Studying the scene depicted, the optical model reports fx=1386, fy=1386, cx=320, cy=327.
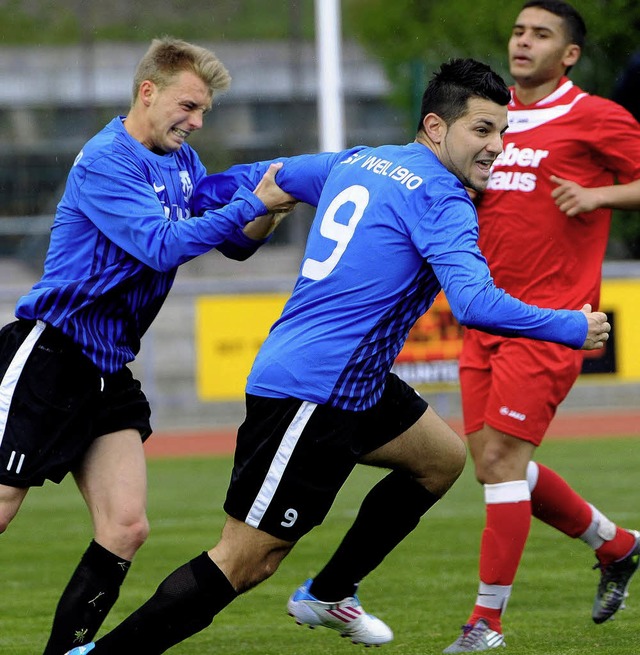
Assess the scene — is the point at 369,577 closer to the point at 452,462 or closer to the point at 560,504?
the point at 560,504

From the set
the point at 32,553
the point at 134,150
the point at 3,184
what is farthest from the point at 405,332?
the point at 3,184

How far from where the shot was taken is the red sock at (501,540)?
17.4 feet

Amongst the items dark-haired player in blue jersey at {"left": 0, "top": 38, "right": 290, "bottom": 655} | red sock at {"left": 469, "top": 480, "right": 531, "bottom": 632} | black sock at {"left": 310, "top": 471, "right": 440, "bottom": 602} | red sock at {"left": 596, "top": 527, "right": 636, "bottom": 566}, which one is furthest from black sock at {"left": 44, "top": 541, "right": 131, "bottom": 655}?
red sock at {"left": 596, "top": 527, "right": 636, "bottom": 566}

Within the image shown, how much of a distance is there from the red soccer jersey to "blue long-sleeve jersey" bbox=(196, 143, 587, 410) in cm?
128

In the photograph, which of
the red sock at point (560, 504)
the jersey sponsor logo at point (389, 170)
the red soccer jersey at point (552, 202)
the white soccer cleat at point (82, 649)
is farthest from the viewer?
the red sock at point (560, 504)

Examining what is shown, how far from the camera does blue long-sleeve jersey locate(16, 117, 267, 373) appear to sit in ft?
14.8

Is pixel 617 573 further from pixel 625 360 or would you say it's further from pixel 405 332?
pixel 625 360

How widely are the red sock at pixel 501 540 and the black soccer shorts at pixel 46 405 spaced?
1563 millimetres

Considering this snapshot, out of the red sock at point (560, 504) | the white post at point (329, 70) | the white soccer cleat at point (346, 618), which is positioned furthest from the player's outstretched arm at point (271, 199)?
the white post at point (329, 70)

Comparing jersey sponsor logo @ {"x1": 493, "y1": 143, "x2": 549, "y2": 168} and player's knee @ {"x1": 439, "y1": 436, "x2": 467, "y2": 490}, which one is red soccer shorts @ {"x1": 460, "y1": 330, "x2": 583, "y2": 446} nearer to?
player's knee @ {"x1": 439, "y1": 436, "x2": 467, "y2": 490}

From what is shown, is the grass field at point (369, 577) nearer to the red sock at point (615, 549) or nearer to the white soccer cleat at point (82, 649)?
the red sock at point (615, 549)

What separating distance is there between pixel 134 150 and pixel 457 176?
1.12 metres

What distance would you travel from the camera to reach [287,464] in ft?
14.1

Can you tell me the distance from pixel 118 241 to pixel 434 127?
3.61 ft
